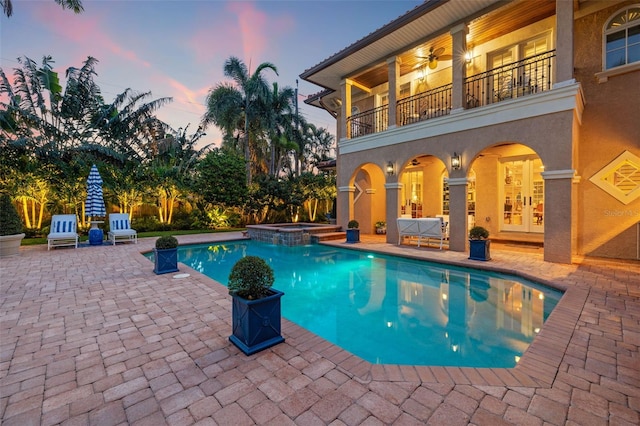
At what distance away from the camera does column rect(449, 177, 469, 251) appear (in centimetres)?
971

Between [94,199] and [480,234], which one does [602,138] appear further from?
[94,199]

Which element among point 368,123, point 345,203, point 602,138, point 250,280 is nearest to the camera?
point 250,280

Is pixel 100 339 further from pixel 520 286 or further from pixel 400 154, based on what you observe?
pixel 400 154

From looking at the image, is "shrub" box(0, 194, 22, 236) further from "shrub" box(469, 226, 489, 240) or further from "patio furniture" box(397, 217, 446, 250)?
"shrub" box(469, 226, 489, 240)

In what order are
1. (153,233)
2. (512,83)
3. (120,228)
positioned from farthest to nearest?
(153,233)
(120,228)
(512,83)

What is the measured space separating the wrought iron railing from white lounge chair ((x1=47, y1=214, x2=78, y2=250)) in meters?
12.7

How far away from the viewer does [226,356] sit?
10.6 feet

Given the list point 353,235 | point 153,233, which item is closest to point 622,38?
point 353,235

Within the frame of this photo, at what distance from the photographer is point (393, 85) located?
38.2 feet

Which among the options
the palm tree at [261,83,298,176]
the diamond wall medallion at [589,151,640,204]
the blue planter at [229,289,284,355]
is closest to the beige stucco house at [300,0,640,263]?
the diamond wall medallion at [589,151,640,204]

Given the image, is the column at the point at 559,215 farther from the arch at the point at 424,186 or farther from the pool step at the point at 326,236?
the pool step at the point at 326,236

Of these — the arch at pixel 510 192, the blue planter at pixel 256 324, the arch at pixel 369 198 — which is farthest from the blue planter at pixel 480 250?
the arch at pixel 369 198

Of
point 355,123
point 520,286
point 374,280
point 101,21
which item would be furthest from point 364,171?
point 101,21

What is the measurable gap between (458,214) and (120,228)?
14222 millimetres
